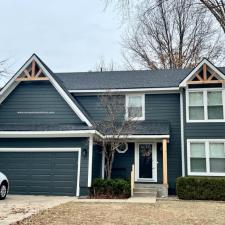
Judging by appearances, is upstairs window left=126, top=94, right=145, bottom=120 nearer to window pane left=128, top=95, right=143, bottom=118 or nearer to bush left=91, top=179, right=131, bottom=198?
window pane left=128, top=95, right=143, bottom=118

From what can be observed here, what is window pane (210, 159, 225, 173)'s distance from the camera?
1495cm

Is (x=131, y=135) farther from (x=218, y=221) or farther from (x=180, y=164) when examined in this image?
(x=218, y=221)

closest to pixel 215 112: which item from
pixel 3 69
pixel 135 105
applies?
pixel 135 105

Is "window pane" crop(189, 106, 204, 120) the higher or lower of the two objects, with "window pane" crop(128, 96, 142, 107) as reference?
lower

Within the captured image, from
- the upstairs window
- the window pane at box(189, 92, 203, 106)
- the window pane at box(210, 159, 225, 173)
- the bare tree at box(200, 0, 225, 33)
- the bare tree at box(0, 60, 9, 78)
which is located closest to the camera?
the bare tree at box(0, 60, 9, 78)

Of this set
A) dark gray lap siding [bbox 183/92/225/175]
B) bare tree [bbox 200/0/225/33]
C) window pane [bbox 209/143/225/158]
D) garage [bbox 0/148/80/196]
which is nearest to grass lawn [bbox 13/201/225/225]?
garage [bbox 0/148/80/196]

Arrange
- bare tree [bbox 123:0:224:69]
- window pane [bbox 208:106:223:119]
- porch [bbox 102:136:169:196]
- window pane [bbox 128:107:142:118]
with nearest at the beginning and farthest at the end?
window pane [bbox 208:106:223:119] → porch [bbox 102:136:169:196] → window pane [bbox 128:107:142:118] → bare tree [bbox 123:0:224:69]

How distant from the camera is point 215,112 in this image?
15656mm

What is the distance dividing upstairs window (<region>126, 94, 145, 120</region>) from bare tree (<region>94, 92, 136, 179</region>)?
0.31 m

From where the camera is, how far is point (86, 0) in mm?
11078

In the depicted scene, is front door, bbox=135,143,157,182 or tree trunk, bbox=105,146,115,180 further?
front door, bbox=135,143,157,182

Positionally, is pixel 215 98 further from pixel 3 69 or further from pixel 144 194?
pixel 3 69

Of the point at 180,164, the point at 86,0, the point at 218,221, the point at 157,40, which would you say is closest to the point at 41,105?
the point at 86,0

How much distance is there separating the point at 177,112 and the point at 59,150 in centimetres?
657
